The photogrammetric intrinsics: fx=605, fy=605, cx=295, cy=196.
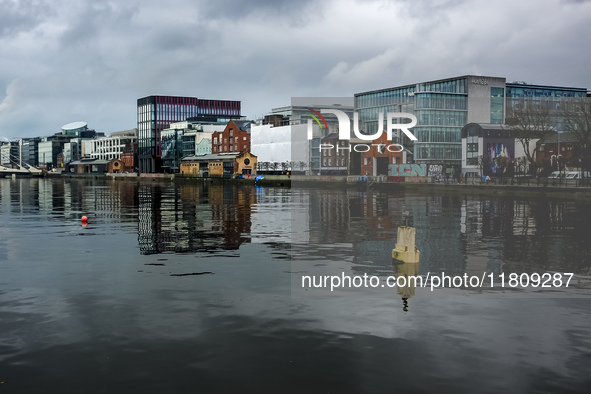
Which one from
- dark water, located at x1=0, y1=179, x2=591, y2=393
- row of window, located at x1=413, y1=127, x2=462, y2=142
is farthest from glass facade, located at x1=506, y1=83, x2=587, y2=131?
dark water, located at x1=0, y1=179, x2=591, y2=393

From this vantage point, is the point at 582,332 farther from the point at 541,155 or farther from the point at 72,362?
the point at 541,155

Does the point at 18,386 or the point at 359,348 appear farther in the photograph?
the point at 359,348

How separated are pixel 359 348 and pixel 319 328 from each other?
6.38 ft

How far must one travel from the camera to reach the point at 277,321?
17250 millimetres

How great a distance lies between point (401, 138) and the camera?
15712cm

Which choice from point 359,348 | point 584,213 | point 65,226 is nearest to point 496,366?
point 359,348

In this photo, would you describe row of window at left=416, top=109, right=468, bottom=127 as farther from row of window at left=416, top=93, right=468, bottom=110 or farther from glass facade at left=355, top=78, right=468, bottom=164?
row of window at left=416, top=93, right=468, bottom=110

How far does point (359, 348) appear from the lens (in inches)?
585

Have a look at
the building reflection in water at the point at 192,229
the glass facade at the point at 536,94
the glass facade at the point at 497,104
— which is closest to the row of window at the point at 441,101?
the glass facade at the point at 497,104

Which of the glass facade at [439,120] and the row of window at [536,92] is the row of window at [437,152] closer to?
the glass facade at [439,120]

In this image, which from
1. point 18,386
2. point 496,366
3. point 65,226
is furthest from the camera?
point 65,226

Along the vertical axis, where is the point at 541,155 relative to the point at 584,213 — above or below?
above

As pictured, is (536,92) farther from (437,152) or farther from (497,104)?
(437,152)

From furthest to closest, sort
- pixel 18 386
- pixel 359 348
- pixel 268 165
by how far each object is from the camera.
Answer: pixel 268 165 → pixel 359 348 → pixel 18 386
